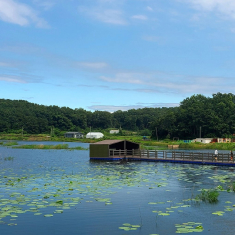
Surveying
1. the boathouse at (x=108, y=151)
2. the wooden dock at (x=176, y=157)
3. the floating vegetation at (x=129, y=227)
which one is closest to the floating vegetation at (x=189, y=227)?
the floating vegetation at (x=129, y=227)

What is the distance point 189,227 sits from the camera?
13.8 m

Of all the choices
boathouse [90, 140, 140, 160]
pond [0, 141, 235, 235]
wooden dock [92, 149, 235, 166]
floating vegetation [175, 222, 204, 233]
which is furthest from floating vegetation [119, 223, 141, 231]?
boathouse [90, 140, 140, 160]

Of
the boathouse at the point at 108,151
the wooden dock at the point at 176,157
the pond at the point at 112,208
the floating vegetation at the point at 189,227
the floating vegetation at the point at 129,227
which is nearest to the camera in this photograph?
the floating vegetation at the point at 189,227

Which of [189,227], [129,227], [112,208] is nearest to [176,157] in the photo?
[112,208]

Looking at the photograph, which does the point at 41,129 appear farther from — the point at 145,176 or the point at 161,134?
the point at 145,176

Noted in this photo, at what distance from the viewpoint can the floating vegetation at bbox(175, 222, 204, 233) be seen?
13330 mm

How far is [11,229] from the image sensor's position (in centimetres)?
1379

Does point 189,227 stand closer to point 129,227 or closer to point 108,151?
point 129,227

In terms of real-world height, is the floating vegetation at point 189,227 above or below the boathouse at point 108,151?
below

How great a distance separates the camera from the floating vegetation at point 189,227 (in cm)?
1333

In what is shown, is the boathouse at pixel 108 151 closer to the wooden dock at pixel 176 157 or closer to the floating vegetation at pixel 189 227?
the wooden dock at pixel 176 157

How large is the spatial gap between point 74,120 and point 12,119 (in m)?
39.5

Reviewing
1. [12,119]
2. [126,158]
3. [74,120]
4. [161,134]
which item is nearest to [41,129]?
[12,119]

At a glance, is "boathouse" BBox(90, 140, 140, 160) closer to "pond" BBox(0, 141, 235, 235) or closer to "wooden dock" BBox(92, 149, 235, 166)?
"wooden dock" BBox(92, 149, 235, 166)
